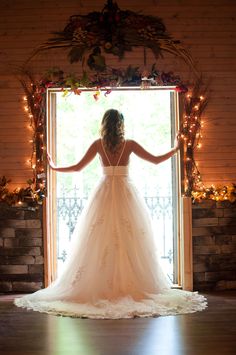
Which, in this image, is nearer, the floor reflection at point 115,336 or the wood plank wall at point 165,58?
the floor reflection at point 115,336

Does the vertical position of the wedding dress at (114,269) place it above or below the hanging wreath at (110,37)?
below

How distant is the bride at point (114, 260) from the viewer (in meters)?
4.12

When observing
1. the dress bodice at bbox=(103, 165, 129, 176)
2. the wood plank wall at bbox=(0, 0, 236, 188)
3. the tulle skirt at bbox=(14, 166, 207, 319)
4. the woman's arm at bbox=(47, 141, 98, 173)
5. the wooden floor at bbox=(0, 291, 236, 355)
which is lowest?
the wooden floor at bbox=(0, 291, 236, 355)

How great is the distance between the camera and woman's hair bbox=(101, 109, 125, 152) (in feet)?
15.1

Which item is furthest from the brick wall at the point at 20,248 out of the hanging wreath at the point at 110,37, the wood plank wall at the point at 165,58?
the hanging wreath at the point at 110,37

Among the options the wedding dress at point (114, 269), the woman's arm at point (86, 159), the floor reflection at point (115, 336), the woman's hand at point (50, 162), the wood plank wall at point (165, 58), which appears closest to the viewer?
the floor reflection at point (115, 336)

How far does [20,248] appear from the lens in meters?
5.12

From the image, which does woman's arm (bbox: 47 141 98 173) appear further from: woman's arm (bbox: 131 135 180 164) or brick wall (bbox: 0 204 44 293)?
brick wall (bbox: 0 204 44 293)

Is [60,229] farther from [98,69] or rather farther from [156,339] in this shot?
[156,339]

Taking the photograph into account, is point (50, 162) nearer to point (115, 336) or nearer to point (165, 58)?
point (165, 58)

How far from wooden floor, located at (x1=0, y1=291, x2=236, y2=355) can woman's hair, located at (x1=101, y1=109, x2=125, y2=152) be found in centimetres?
162

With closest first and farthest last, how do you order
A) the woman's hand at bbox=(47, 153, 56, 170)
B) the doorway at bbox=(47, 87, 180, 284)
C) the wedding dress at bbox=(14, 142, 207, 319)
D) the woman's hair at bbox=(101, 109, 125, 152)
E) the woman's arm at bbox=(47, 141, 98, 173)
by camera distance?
the wedding dress at bbox=(14, 142, 207, 319)
the woman's hair at bbox=(101, 109, 125, 152)
the woman's arm at bbox=(47, 141, 98, 173)
the woman's hand at bbox=(47, 153, 56, 170)
the doorway at bbox=(47, 87, 180, 284)

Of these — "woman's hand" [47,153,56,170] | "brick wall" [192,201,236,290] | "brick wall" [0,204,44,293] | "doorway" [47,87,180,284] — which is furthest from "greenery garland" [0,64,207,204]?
"doorway" [47,87,180,284]

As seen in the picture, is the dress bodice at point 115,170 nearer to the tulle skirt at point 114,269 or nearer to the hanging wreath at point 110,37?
the tulle skirt at point 114,269
